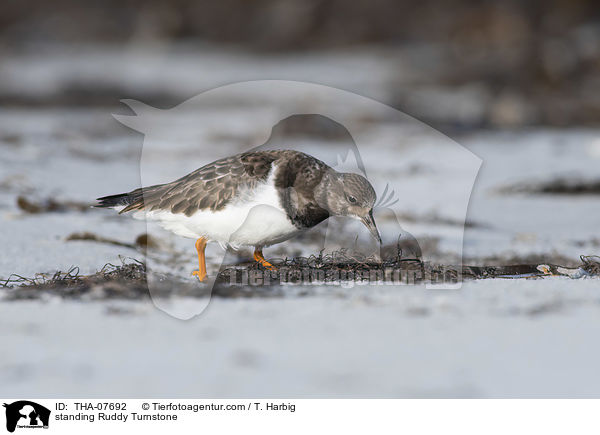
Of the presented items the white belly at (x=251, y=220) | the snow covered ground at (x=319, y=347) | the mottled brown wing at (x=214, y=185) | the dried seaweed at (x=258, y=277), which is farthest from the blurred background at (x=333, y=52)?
the snow covered ground at (x=319, y=347)

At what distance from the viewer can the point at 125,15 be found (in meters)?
19.5

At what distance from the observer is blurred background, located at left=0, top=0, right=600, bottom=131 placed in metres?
10.8

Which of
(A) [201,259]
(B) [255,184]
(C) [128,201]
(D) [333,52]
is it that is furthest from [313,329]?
(D) [333,52]

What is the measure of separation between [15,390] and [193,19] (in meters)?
17.6

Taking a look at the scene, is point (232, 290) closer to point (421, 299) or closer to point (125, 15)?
point (421, 299)

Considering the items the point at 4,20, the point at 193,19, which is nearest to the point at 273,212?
the point at 193,19

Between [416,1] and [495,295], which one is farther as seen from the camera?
[416,1]

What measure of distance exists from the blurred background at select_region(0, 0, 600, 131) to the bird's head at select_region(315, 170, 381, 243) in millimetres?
6089

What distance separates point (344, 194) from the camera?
128 inches

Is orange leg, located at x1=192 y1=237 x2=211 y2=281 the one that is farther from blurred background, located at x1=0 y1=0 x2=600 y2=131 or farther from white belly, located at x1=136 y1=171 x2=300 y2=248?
blurred background, located at x1=0 y1=0 x2=600 y2=131

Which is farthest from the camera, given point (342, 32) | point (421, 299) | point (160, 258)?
point (342, 32)

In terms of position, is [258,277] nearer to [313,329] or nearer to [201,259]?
[201,259]
